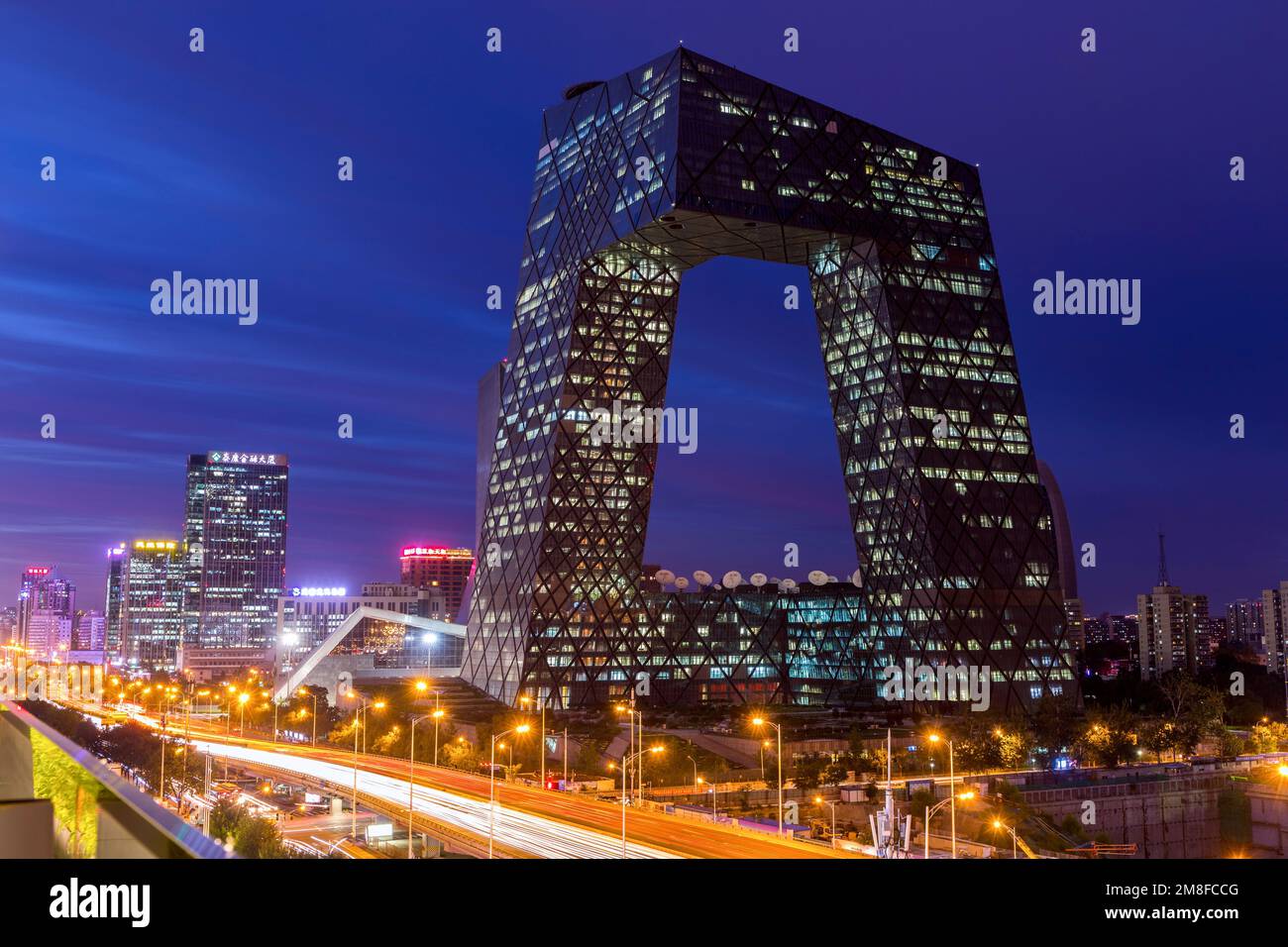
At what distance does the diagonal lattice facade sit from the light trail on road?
166ft

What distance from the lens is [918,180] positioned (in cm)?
14388

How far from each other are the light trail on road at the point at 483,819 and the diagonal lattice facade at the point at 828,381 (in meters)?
50.5

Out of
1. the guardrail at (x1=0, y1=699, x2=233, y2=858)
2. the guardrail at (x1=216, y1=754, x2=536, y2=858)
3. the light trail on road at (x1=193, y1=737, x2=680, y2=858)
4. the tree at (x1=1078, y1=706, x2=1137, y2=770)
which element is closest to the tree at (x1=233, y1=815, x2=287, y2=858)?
the guardrail at (x1=216, y1=754, x2=536, y2=858)

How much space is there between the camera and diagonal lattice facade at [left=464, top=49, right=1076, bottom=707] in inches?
5162

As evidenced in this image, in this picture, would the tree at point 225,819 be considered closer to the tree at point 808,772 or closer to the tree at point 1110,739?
the tree at point 808,772

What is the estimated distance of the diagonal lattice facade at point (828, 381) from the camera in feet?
430

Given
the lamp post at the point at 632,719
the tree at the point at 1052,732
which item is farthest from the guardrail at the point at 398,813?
the tree at the point at 1052,732

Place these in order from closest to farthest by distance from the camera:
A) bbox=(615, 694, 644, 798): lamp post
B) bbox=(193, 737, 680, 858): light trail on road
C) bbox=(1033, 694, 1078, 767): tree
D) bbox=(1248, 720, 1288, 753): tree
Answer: bbox=(193, 737, 680, 858): light trail on road, bbox=(615, 694, 644, 798): lamp post, bbox=(1033, 694, 1078, 767): tree, bbox=(1248, 720, 1288, 753): tree

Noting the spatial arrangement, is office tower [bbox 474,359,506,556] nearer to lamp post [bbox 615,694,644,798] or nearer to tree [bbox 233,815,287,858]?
lamp post [bbox 615,694,644,798]

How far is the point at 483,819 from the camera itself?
186 feet

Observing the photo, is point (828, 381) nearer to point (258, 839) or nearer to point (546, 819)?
point (546, 819)

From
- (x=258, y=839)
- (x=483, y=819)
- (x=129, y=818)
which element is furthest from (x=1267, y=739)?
(x=129, y=818)

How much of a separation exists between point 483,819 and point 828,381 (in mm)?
99973
